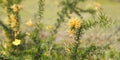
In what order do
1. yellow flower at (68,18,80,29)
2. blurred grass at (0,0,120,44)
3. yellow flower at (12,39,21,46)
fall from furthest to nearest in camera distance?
blurred grass at (0,0,120,44), yellow flower at (12,39,21,46), yellow flower at (68,18,80,29)

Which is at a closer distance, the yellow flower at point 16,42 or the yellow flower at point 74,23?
the yellow flower at point 74,23

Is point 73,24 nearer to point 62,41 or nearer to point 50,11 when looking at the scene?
point 62,41

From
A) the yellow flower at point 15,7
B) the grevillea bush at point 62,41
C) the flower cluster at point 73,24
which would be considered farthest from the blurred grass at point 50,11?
the flower cluster at point 73,24

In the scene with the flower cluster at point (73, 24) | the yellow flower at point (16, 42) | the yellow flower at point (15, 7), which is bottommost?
the yellow flower at point (16, 42)

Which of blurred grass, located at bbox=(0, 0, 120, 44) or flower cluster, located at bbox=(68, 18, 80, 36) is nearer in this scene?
flower cluster, located at bbox=(68, 18, 80, 36)

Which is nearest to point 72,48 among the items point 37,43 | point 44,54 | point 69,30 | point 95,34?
point 69,30

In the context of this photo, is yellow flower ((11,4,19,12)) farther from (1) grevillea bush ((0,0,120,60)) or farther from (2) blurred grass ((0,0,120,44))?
(2) blurred grass ((0,0,120,44))

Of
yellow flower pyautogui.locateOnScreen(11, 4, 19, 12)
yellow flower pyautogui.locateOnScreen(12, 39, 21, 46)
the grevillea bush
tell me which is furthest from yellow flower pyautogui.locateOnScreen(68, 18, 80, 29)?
yellow flower pyautogui.locateOnScreen(11, 4, 19, 12)

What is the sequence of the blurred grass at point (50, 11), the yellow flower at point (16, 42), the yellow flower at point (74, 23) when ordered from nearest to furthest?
1. the yellow flower at point (74, 23)
2. the yellow flower at point (16, 42)
3. the blurred grass at point (50, 11)

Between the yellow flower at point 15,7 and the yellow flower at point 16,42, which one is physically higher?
the yellow flower at point 15,7

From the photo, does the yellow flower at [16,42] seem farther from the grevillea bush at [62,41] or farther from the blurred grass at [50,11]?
the blurred grass at [50,11]

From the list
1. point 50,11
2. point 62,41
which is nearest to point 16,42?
point 62,41

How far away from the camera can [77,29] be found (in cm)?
491

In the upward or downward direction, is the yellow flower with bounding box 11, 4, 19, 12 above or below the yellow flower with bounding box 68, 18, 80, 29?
above
